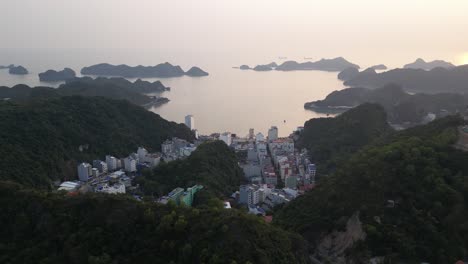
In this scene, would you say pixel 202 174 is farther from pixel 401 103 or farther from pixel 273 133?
pixel 401 103

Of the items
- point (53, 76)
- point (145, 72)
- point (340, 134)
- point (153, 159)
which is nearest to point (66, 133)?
point (153, 159)

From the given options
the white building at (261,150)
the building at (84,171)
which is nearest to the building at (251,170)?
the white building at (261,150)

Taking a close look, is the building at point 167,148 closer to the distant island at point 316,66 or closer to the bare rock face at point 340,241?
the bare rock face at point 340,241

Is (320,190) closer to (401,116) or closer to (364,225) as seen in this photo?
(364,225)

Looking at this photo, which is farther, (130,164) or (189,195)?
(130,164)

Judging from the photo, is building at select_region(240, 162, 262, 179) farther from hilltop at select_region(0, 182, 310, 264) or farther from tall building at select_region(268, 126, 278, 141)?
hilltop at select_region(0, 182, 310, 264)

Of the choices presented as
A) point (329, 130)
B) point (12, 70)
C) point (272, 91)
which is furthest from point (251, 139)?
point (12, 70)
